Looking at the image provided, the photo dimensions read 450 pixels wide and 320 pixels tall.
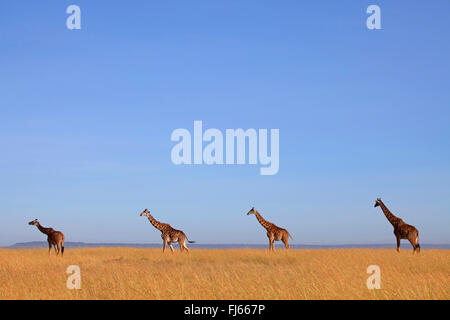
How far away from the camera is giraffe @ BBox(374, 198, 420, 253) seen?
82.2ft

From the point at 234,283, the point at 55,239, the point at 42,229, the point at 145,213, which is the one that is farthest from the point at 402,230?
the point at 42,229

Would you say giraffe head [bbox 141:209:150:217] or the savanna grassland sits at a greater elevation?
giraffe head [bbox 141:209:150:217]

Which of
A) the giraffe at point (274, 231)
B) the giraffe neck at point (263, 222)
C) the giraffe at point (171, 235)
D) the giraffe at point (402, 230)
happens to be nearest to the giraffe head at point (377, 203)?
the giraffe at point (402, 230)

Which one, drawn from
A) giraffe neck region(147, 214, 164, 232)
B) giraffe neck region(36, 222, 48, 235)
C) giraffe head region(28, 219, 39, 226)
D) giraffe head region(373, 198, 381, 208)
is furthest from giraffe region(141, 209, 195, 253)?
giraffe head region(373, 198, 381, 208)

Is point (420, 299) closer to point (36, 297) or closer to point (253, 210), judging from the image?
point (36, 297)

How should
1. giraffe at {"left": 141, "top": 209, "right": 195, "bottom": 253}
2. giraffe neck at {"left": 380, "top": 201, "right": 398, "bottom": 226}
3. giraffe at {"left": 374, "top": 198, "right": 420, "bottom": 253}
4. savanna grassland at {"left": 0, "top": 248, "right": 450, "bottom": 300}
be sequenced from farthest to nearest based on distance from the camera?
giraffe at {"left": 141, "top": 209, "right": 195, "bottom": 253}
giraffe neck at {"left": 380, "top": 201, "right": 398, "bottom": 226}
giraffe at {"left": 374, "top": 198, "right": 420, "bottom": 253}
savanna grassland at {"left": 0, "top": 248, "right": 450, "bottom": 300}

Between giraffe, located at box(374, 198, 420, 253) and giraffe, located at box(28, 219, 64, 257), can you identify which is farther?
giraffe, located at box(28, 219, 64, 257)

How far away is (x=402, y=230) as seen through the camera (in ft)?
83.7

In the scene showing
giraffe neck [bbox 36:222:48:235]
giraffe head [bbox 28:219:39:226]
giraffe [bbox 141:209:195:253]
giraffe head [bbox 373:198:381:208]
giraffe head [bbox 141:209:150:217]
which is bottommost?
giraffe [bbox 141:209:195:253]

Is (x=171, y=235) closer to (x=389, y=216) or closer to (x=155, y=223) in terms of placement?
(x=155, y=223)

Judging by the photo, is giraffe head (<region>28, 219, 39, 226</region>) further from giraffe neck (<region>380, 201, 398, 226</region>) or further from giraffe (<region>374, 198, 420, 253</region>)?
giraffe neck (<region>380, 201, 398, 226</region>)
